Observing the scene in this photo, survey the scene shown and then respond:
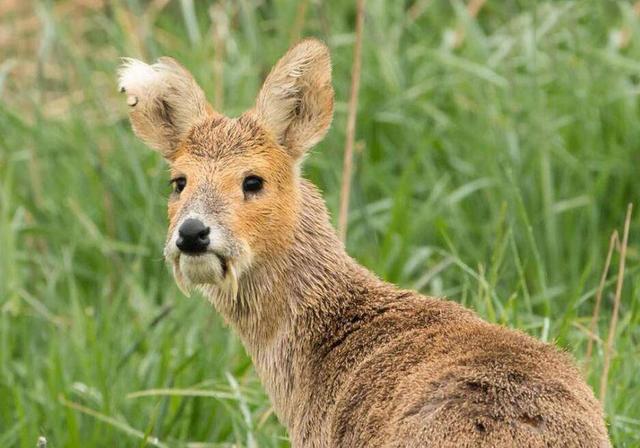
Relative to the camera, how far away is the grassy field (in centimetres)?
544

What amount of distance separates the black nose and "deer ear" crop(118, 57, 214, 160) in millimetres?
698

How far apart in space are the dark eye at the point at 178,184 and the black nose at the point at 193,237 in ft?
1.21

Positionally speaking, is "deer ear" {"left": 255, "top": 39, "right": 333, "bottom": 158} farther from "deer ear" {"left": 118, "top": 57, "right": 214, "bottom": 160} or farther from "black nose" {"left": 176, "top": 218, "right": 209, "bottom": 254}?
"black nose" {"left": 176, "top": 218, "right": 209, "bottom": 254}

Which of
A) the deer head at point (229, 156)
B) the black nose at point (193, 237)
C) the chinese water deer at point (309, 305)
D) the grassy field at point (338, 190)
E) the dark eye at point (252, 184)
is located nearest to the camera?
the chinese water deer at point (309, 305)

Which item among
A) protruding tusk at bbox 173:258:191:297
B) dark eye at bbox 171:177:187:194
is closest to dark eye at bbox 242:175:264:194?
dark eye at bbox 171:177:187:194

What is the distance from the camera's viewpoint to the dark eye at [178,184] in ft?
→ 14.4

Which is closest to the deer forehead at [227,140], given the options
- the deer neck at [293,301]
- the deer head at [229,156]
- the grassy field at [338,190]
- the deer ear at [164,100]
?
the deer head at [229,156]

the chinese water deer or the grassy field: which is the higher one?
the chinese water deer

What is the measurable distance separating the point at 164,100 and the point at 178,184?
15.7 inches

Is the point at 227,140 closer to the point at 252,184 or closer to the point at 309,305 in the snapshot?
the point at 252,184

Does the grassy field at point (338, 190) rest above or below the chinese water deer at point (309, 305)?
below

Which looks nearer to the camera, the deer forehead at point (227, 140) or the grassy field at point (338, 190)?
the deer forehead at point (227, 140)

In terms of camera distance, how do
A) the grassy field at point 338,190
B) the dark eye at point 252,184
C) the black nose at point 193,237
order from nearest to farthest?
the black nose at point 193,237 < the dark eye at point 252,184 < the grassy field at point 338,190

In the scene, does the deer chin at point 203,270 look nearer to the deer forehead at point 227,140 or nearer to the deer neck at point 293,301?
the deer neck at point 293,301
